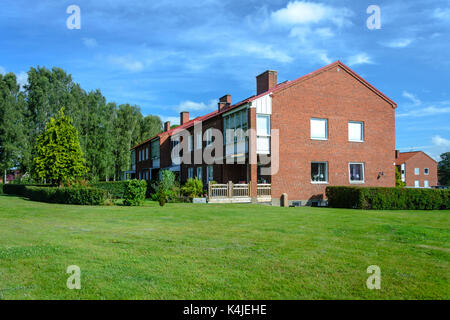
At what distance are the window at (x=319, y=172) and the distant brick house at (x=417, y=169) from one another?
5221 cm

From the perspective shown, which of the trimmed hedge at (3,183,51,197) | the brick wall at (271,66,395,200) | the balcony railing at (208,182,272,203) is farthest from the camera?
the trimmed hedge at (3,183,51,197)

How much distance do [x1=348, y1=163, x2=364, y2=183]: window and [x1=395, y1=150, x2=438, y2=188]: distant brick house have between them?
1961 inches

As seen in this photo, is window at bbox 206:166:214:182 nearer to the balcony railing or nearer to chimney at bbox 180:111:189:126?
the balcony railing

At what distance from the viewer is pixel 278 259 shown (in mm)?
6371

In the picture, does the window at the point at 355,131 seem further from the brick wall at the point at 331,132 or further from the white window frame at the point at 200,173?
the white window frame at the point at 200,173

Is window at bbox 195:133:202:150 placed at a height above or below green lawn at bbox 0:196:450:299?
above

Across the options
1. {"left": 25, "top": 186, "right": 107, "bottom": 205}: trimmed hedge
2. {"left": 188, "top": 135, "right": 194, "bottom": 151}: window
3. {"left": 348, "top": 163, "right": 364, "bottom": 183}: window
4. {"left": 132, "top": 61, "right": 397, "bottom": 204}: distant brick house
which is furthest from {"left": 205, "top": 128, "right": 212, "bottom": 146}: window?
{"left": 348, "top": 163, "right": 364, "bottom": 183}: window

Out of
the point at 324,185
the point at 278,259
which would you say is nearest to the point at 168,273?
the point at 278,259

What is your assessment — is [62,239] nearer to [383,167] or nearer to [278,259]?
[278,259]

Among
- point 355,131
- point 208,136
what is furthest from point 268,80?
point 355,131

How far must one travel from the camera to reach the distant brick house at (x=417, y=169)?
69938 millimetres

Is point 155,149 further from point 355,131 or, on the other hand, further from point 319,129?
point 355,131

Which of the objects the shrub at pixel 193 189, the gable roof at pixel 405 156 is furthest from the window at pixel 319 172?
the gable roof at pixel 405 156

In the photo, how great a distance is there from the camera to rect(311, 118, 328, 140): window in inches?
957
